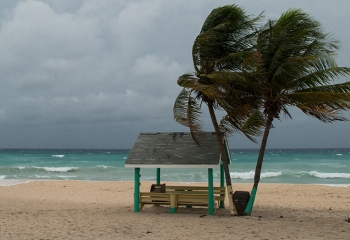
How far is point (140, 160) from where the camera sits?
12.3 meters

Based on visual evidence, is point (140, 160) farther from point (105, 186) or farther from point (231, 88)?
point (105, 186)

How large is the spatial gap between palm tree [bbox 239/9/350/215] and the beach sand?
186 cm

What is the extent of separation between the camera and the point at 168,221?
1089 cm

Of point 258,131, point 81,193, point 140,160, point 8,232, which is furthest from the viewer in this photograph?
point 81,193

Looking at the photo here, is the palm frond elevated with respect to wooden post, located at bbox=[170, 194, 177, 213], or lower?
elevated

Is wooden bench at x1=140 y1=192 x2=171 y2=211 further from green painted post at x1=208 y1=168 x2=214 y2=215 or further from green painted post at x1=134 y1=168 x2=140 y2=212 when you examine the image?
green painted post at x1=208 y1=168 x2=214 y2=215

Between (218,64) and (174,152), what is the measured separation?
2.95 m

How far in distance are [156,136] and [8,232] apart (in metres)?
5.48

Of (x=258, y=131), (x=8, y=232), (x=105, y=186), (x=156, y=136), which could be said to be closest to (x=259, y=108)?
(x=258, y=131)

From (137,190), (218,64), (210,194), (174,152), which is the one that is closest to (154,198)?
(137,190)

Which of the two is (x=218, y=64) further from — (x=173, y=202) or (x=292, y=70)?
(x=173, y=202)

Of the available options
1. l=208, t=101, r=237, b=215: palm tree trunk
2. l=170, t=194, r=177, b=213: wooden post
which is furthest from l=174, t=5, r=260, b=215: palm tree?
l=170, t=194, r=177, b=213: wooden post

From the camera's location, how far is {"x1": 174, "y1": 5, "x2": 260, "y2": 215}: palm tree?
37.6ft

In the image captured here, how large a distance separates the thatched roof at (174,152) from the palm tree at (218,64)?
1.28ft
